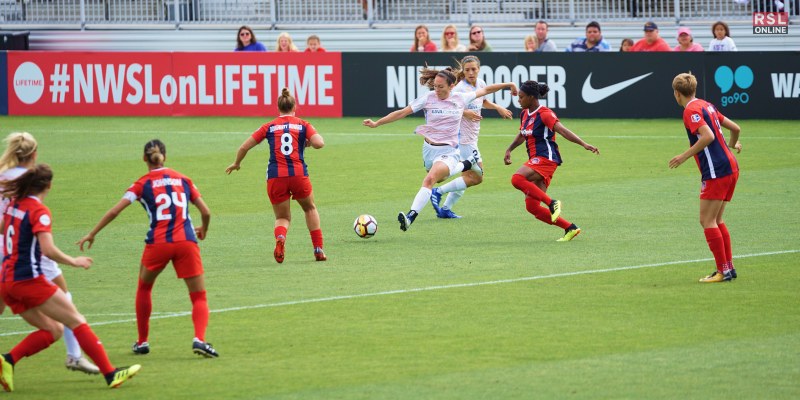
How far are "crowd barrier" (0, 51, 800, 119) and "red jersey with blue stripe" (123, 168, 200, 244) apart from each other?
18.6 metres

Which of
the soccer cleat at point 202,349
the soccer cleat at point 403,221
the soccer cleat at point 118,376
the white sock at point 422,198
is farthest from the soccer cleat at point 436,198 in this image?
the soccer cleat at point 118,376

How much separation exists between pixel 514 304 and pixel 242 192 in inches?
343

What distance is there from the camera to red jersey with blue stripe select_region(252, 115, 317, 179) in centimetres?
1274

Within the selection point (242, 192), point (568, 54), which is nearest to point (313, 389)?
point (242, 192)

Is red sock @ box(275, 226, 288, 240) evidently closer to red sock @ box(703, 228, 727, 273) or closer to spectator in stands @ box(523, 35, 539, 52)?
red sock @ box(703, 228, 727, 273)

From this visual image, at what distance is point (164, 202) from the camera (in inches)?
353

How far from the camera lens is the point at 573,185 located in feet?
61.7

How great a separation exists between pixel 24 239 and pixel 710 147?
247 inches

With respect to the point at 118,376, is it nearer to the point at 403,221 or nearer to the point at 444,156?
the point at 403,221

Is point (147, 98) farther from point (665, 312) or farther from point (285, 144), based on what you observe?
point (665, 312)

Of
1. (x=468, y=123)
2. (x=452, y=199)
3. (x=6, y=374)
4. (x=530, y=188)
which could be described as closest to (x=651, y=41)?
(x=468, y=123)

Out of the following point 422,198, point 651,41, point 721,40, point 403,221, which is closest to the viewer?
point 403,221

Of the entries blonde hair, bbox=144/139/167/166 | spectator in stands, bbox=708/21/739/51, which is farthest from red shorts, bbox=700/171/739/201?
spectator in stands, bbox=708/21/739/51

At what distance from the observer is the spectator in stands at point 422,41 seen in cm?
2811
